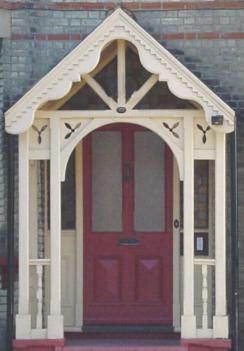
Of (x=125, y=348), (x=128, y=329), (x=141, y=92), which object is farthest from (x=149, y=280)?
(x=141, y=92)

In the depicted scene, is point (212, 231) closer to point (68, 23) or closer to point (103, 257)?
point (103, 257)

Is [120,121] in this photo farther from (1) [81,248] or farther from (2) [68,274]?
(2) [68,274]

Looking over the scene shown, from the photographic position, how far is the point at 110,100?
9.33 metres

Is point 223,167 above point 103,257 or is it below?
above

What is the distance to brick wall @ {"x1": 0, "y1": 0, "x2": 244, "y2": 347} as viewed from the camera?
9805 mm

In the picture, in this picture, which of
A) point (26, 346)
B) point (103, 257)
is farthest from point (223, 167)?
point (26, 346)

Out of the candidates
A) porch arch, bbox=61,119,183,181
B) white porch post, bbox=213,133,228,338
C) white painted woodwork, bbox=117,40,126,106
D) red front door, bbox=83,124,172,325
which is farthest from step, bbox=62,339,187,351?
white painted woodwork, bbox=117,40,126,106

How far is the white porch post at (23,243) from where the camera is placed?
9.30m

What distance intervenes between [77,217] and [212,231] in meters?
1.42

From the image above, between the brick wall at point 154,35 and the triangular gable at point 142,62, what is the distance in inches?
31.3

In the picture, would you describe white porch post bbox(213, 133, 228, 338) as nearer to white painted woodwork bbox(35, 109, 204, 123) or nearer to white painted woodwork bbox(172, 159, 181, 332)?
white painted woodwork bbox(35, 109, 204, 123)

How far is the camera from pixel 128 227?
33.8 feet

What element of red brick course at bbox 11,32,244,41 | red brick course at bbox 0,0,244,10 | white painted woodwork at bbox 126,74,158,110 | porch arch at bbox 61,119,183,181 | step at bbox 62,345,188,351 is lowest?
step at bbox 62,345,188,351

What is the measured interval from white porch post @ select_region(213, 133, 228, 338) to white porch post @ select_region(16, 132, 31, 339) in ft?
5.93
